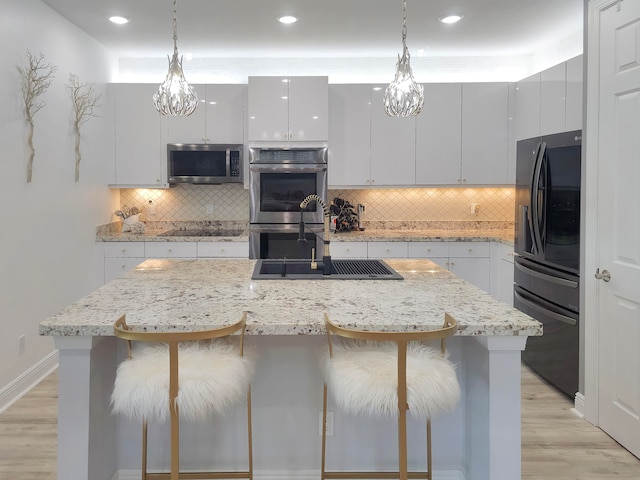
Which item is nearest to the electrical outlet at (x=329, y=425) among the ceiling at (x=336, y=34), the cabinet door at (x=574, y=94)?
the cabinet door at (x=574, y=94)

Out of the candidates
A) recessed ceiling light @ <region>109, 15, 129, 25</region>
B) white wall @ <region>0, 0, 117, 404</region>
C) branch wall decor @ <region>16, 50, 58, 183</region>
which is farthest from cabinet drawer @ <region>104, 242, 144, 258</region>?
recessed ceiling light @ <region>109, 15, 129, 25</region>

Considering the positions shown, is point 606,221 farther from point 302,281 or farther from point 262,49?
point 262,49

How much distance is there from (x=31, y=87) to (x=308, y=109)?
220 cm

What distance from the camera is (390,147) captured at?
510cm

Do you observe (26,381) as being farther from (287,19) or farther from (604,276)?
(604,276)

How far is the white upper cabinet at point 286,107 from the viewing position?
490 cm

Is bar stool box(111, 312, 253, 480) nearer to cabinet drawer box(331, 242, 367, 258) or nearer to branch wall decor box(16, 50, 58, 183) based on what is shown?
branch wall decor box(16, 50, 58, 183)

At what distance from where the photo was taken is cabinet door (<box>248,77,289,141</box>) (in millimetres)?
4902

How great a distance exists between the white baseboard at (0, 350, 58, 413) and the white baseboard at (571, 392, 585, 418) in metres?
3.43

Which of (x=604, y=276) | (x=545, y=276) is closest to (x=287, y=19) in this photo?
(x=545, y=276)

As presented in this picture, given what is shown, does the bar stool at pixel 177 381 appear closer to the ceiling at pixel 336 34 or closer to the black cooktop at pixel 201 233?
the ceiling at pixel 336 34

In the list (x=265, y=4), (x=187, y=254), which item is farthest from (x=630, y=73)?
(x=187, y=254)

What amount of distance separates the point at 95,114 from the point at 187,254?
1.44 metres

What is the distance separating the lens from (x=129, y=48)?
4980mm
